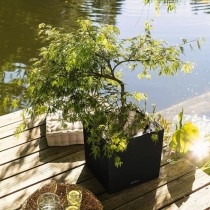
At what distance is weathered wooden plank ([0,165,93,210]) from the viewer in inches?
105

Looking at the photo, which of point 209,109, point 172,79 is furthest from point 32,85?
point 172,79

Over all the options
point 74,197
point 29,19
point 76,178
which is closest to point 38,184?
point 76,178

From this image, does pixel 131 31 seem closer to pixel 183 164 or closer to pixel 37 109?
pixel 183 164

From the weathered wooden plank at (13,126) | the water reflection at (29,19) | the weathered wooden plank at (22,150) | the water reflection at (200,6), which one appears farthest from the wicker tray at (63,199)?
the water reflection at (200,6)

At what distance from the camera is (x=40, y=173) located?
299cm

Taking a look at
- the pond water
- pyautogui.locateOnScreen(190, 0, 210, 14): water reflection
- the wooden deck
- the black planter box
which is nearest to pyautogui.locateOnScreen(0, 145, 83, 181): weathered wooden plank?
the wooden deck

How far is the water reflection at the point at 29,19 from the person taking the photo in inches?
289

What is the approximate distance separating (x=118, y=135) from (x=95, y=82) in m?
0.43

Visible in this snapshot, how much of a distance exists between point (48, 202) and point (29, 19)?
8116 millimetres

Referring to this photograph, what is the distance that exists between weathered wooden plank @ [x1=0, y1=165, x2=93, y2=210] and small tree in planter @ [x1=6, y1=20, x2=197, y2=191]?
38cm

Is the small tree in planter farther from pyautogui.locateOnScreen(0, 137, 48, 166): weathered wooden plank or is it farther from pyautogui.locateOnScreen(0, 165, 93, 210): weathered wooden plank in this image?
pyautogui.locateOnScreen(0, 137, 48, 166): weathered wooden plank

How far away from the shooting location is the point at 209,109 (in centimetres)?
548

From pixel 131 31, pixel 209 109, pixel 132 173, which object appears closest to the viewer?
pixel 132 173

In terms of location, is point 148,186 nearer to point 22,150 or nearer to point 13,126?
point 22,150
